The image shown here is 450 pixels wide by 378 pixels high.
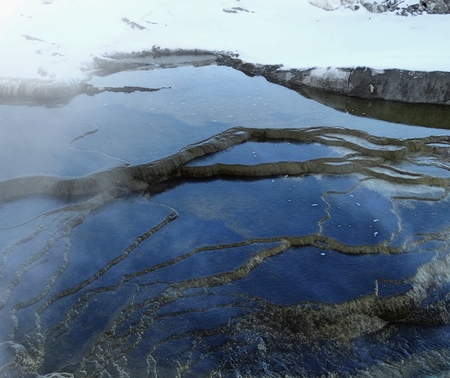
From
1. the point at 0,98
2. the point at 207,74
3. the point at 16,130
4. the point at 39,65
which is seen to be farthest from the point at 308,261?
the point at 39,65

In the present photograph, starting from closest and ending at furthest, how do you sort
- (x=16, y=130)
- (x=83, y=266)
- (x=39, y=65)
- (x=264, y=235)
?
(x=83, y=266) < (x=264, y=235) < (x=16, y=130) < (x=39, y=65)

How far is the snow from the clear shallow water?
11.3ft

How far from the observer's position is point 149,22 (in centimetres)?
1561

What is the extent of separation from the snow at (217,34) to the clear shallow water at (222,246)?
3456 millimetres

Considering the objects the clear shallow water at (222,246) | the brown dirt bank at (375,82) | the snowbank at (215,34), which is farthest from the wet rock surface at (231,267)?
the snowbank at (215,34)

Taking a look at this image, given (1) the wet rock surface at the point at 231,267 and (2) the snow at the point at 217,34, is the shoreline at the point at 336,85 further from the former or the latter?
(1) the wet rock surface at the point at 231,267

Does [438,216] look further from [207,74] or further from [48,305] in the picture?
[207,74]

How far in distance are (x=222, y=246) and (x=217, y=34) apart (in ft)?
37.8

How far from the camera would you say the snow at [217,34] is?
1117 cm

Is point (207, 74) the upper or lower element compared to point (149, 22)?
lower

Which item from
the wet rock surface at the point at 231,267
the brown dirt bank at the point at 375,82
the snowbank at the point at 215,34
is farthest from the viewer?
the snowbank at the point at 215,34

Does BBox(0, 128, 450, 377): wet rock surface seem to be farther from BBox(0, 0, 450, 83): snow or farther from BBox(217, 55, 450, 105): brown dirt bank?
BBox(0, 0, 450, 83): snow

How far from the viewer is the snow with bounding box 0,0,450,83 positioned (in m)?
11.2

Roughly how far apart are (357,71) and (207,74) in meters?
4.14
